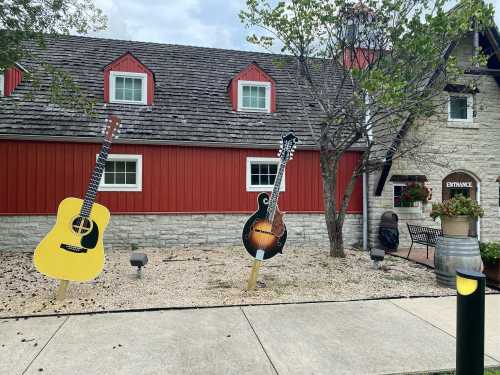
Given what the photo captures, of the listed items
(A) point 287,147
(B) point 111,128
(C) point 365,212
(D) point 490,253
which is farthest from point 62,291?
(C) point 365,212

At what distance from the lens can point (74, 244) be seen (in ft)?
18.3

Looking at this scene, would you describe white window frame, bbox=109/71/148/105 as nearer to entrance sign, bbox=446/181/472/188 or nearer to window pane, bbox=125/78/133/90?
window pane, bbox=125/78/133/90

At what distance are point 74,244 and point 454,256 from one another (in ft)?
22.1

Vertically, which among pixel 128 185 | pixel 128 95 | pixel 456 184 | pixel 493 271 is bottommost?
pixel 493 271

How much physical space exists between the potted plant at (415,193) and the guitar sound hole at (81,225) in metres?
9.25

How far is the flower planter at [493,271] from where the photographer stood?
6.67 metres

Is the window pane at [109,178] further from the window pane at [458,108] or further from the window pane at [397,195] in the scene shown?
the window pane at [458,108]

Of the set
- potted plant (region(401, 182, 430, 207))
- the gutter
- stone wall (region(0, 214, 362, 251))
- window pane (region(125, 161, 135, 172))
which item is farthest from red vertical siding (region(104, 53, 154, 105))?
potted plant (region(401, 182, 430, 207))

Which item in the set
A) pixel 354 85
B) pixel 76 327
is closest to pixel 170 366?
pixel 76 327

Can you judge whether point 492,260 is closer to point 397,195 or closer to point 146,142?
point 397,195

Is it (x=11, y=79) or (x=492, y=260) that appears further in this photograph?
(x=11, y=79)

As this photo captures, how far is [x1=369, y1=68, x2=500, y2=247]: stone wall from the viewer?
1127 centimetres

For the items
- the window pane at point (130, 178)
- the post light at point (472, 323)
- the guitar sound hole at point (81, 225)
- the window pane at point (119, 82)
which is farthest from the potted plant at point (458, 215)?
the window pane at point (119, 82)

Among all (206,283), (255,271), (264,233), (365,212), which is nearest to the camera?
(255,271)
